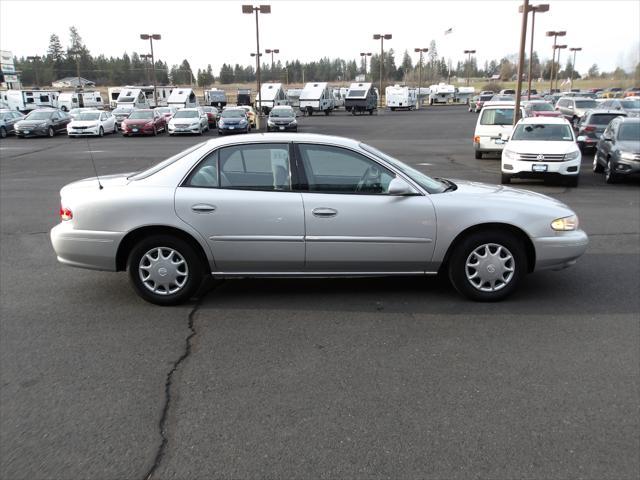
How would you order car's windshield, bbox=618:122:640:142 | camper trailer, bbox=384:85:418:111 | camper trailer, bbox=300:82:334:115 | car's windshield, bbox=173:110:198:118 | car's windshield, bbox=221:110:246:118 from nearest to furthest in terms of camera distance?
1. car's windshield, bbox=618:122:640:142
2. car's windshield, bbox=221:110:246:118
3. car's windshield, bbox=173:110:198:118
4. camper trailer, bbox=300:82:334:115
5. camper trailer, bbox=384:85:418:111

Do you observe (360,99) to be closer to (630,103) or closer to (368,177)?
(630,103)

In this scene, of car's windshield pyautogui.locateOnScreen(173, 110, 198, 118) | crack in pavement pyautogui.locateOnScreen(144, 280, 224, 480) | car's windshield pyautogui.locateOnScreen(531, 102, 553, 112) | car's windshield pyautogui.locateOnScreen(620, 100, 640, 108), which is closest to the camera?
crack in pavement pyautogui.locateOnScreen(144, 280, 224, 480)

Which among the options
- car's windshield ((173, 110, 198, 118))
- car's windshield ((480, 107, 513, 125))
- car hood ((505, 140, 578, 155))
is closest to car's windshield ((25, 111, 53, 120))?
car's windshield ((173, 110, 198, 118))

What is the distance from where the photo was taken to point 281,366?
13.3 feet

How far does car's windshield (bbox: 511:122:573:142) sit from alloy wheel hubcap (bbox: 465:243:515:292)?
953cm

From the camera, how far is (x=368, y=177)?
17.4 feet

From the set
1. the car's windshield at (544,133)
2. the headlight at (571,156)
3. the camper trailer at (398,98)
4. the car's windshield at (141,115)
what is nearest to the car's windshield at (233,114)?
the car's windshield at (141,115)

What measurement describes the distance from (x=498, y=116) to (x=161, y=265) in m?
15.9

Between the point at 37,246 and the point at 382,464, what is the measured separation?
6.44m

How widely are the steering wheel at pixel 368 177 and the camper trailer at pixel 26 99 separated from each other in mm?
54871

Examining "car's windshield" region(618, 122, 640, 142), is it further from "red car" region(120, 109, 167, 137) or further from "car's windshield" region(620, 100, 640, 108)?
"red car" region(120, 109, 167, 137)

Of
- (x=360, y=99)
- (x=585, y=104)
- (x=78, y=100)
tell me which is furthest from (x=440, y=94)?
(x=585, y=104)

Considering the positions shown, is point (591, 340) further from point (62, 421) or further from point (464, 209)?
point (62, 421)

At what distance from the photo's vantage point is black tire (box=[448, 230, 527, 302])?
209 inches
